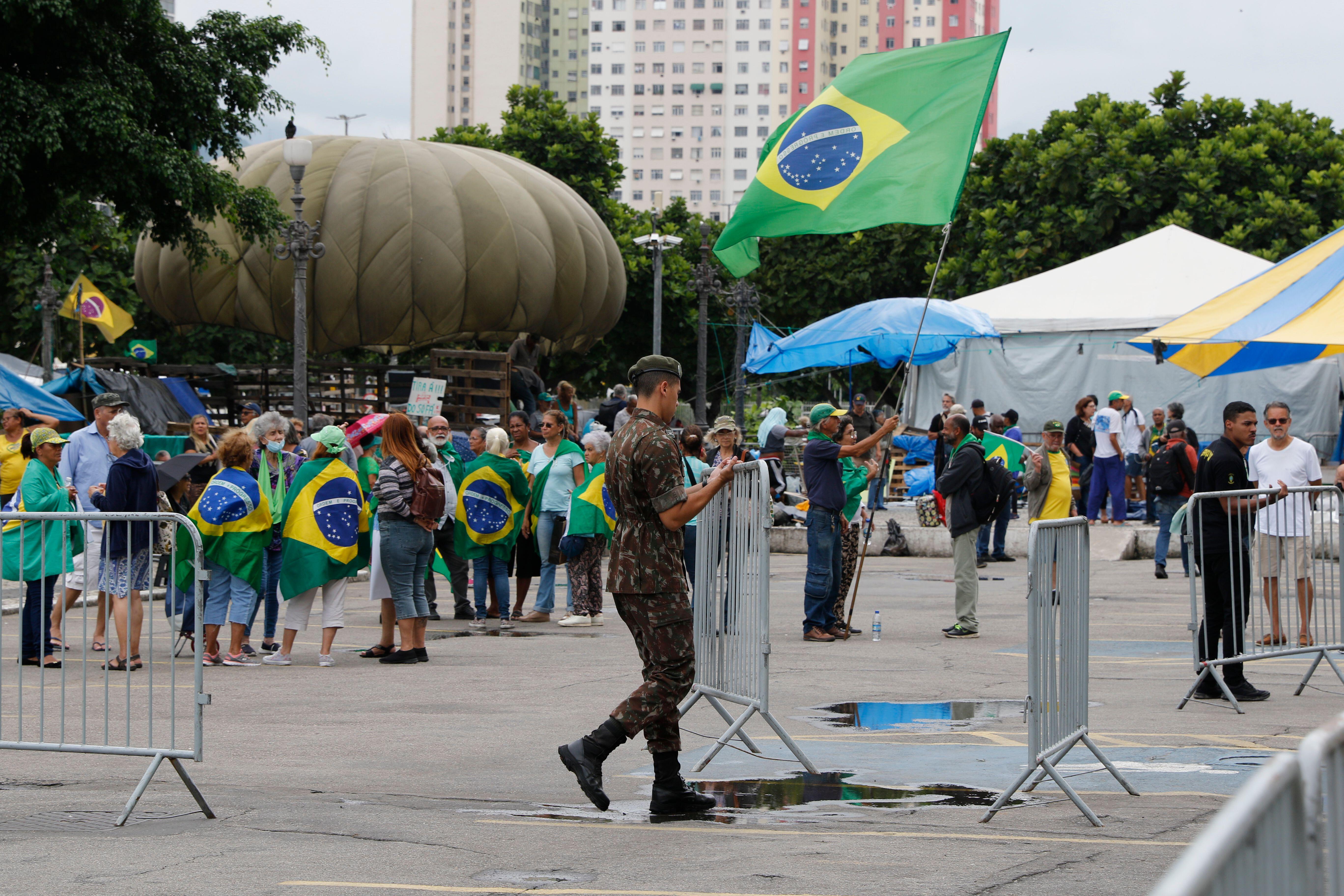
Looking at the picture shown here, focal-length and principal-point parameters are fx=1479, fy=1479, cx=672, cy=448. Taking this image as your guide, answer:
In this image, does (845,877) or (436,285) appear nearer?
(845,877)

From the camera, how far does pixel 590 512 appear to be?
13180 millimetres

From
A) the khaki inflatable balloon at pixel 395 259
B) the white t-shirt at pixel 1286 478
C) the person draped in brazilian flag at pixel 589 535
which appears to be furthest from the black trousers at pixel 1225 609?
the khaki inflatable balloon at pixel 395 259

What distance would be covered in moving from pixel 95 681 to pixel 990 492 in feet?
24.6

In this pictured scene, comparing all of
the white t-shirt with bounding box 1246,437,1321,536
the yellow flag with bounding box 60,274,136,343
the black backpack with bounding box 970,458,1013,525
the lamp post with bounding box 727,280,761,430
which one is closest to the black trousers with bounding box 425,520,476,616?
the black backpack with bounding box 970,458,1013,525

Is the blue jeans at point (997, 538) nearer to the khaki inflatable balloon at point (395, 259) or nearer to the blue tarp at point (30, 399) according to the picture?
the khaki inflatable balloon at point (395, 259)

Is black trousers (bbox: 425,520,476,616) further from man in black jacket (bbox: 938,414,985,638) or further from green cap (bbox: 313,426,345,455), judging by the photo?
man in black jacket (bbox: 938,414,985,638)

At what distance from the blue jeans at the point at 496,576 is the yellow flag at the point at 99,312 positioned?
1901 centimetres

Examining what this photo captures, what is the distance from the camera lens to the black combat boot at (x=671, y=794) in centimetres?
602

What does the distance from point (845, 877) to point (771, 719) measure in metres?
1.91

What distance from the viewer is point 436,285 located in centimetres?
2803

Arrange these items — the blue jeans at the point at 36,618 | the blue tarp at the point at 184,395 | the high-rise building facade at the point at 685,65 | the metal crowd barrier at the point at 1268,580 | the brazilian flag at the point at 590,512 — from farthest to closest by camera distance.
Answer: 1. the high-rise building facade at the point at 685,65
2. the blue tarp at the point at 184,395
3. the brazilian flag at the point at 590,512
4. the blue jeans at the point at 36,618
5. the metal crowd barrier at the point at 1268,580

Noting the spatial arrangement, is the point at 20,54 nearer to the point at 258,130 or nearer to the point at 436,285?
the point at 258,130

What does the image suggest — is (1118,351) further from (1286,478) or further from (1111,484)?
(1286,478)

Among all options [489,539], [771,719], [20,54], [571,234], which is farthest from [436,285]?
[771,719]
